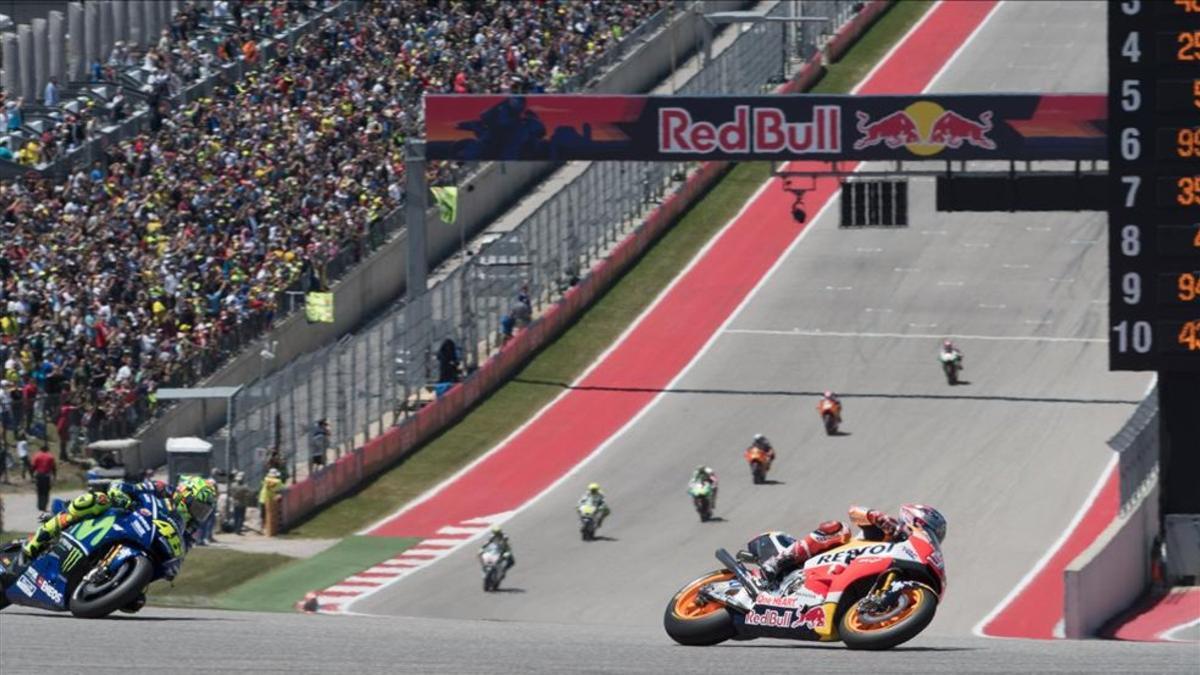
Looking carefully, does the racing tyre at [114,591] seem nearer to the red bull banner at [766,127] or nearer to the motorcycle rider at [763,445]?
the motorcycle rider at [763,445]

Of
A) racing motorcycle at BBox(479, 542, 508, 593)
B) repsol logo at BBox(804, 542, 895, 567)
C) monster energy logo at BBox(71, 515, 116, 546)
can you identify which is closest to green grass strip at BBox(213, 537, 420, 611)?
racing motorcycle at BBox(479, 542, 508, 593)

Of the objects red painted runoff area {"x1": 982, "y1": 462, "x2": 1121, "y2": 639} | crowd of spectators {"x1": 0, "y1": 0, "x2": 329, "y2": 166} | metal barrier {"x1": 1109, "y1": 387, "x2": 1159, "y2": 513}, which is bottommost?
red painted runoff area {"x1": 982, "y1": 462, "x2": 1121, "y2": 639}

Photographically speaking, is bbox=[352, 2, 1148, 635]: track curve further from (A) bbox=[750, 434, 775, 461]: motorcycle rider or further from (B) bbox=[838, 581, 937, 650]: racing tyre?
(B) bbox=[838, 581, 937, 650]: racing tyre

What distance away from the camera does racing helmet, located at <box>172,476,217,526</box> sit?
21656 millimetres

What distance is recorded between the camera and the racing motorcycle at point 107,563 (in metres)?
20.7

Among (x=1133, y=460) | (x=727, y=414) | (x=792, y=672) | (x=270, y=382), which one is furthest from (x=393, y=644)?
(x=727, y=414)

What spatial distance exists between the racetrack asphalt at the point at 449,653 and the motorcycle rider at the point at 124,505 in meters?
0.72

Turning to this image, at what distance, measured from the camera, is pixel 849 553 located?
1956 centimetres

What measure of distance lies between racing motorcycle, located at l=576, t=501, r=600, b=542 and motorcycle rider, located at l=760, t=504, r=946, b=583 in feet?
70.5

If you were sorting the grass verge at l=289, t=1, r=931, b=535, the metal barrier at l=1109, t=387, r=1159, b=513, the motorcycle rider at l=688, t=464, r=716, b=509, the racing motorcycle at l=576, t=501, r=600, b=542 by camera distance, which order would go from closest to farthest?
the metal barrier at l=1109, t=387, r=1159, b=513 < the racing motorcycle at l=576, t=501, r=600, b=542 < the motorcycle rider at l=688, t=464, r=716, b=509 < the grass verge at l=289, t=1, r=931, b=535

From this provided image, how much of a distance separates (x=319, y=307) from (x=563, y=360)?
651 cm

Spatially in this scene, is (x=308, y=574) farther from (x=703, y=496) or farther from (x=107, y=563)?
(x=107, y=563)

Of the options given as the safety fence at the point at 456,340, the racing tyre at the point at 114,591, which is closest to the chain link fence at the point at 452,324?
the safety fence at the point at 456,340

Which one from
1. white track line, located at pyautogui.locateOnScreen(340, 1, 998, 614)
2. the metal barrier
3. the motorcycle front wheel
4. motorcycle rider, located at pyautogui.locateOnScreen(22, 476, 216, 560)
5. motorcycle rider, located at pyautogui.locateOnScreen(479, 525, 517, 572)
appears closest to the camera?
motorcycle rider, located at pyautogui.locateOnScreen(22, 476, 216, 560)
